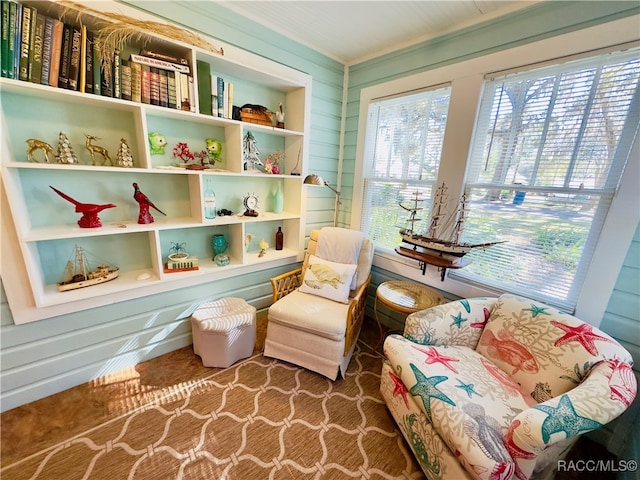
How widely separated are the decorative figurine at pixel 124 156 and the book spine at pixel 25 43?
0.43 metres

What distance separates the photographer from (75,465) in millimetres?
1190

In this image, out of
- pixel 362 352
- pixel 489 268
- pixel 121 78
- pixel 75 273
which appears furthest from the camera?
pixel 362 352

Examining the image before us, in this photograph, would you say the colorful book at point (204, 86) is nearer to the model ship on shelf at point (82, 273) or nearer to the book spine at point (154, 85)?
the book spine at point (154, 85)

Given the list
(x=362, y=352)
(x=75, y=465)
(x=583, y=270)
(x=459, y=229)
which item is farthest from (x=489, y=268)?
(x=75, y=465)

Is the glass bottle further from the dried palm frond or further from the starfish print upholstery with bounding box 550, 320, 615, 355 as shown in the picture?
the starfish print upholstery with bounding box 550, 320, 615, 355

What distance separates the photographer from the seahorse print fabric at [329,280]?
2.02 metres

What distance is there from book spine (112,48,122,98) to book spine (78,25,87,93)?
12cm

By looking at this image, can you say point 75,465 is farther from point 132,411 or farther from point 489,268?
point 489,268

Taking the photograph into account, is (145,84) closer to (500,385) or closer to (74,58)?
(74,58)

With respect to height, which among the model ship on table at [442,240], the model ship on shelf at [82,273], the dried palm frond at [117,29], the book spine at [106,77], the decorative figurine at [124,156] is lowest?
the model ship on shelf at [82,273]

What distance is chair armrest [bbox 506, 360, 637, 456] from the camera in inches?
34.6

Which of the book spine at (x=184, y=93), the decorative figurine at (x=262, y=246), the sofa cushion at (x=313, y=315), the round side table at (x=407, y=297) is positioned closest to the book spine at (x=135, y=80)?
the book spine at (x=184, y=93)

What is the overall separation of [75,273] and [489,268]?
278 centimetres

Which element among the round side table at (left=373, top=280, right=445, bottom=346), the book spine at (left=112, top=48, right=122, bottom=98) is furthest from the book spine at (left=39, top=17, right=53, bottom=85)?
the round side table at (left=373, top=280, right=445, bottom=346)
